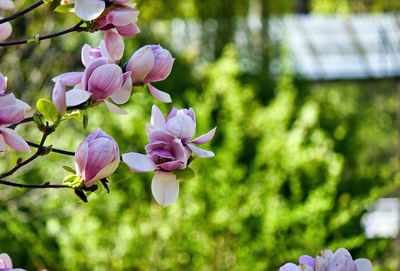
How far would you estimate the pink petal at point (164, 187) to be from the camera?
498 mm

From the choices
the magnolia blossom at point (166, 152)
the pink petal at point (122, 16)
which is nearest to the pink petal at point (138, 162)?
the magnolia blossom at point (166, 152)

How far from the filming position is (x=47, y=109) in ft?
1.48

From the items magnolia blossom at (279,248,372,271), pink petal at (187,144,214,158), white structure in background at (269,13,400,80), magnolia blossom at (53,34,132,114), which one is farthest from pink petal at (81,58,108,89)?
white structure in background at (269,13,400,80)

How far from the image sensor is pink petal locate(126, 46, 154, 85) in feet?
1.67

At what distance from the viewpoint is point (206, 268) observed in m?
2.41

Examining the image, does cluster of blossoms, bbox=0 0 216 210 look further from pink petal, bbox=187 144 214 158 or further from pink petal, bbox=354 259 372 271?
pink petal, bbox=354 259 372 271

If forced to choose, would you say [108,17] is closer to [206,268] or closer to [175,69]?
[206,268]

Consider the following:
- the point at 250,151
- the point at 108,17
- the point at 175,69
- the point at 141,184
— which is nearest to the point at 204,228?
the point at 141,184

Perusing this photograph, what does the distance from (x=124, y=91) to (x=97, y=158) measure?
0.07 meters

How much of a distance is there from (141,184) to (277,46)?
382 centimetres

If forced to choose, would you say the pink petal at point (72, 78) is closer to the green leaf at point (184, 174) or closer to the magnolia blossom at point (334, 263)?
the green leaf at point (184, 174)

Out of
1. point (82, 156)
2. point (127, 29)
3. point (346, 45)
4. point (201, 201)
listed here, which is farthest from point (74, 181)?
point (346, 45)

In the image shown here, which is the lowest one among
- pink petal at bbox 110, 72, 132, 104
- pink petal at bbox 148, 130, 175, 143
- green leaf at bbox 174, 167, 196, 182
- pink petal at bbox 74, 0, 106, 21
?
green leaf at bbox 174, 167, 196, 182

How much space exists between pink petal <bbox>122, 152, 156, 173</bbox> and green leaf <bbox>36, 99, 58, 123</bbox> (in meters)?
0.07
